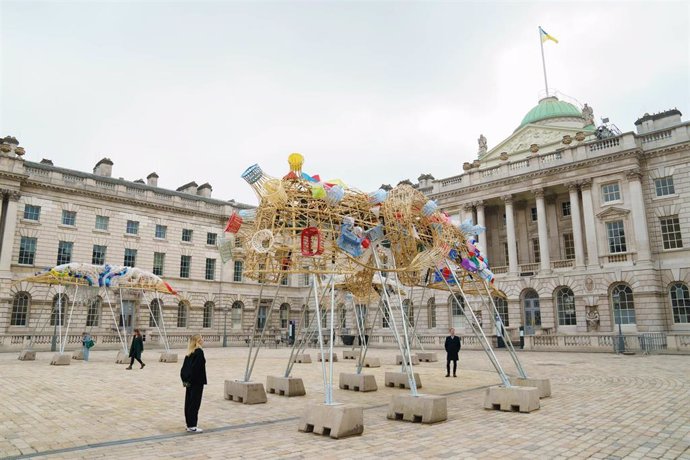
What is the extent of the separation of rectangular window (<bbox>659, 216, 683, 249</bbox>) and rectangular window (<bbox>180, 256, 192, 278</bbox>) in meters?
41.0

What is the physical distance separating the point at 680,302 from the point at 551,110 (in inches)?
901

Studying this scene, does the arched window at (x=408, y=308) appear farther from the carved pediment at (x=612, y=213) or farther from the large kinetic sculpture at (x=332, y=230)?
the carved pediment at (x=612, y=213)

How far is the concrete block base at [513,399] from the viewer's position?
33.6 ft

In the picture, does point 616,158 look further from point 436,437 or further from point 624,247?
point 436,437

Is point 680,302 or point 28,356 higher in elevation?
point 680,302

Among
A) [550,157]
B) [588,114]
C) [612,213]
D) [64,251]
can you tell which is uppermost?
[588,114]

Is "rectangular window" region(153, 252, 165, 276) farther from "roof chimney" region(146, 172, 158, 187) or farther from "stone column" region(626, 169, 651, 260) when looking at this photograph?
"stone column" region(626, 169, 651, 260)

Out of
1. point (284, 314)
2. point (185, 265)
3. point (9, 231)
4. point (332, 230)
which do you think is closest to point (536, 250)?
point (284, 314)

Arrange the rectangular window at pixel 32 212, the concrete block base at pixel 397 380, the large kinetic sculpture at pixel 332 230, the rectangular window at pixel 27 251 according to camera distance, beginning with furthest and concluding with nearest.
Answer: the rectangular window at pixel 32 212 < the rectangular window at pixel 27 251 < the concrete block base at pixel 397 380 < the large kinetic sculpture at pixel 332 230

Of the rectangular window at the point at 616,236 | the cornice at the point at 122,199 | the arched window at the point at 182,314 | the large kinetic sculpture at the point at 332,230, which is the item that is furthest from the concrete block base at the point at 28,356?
the rectangular window at the point at 616,236

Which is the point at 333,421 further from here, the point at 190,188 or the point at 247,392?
the point at 190,188

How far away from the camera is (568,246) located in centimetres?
4028

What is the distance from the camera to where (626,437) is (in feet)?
26.0

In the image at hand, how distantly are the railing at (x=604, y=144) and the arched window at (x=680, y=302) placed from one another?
1122cm
